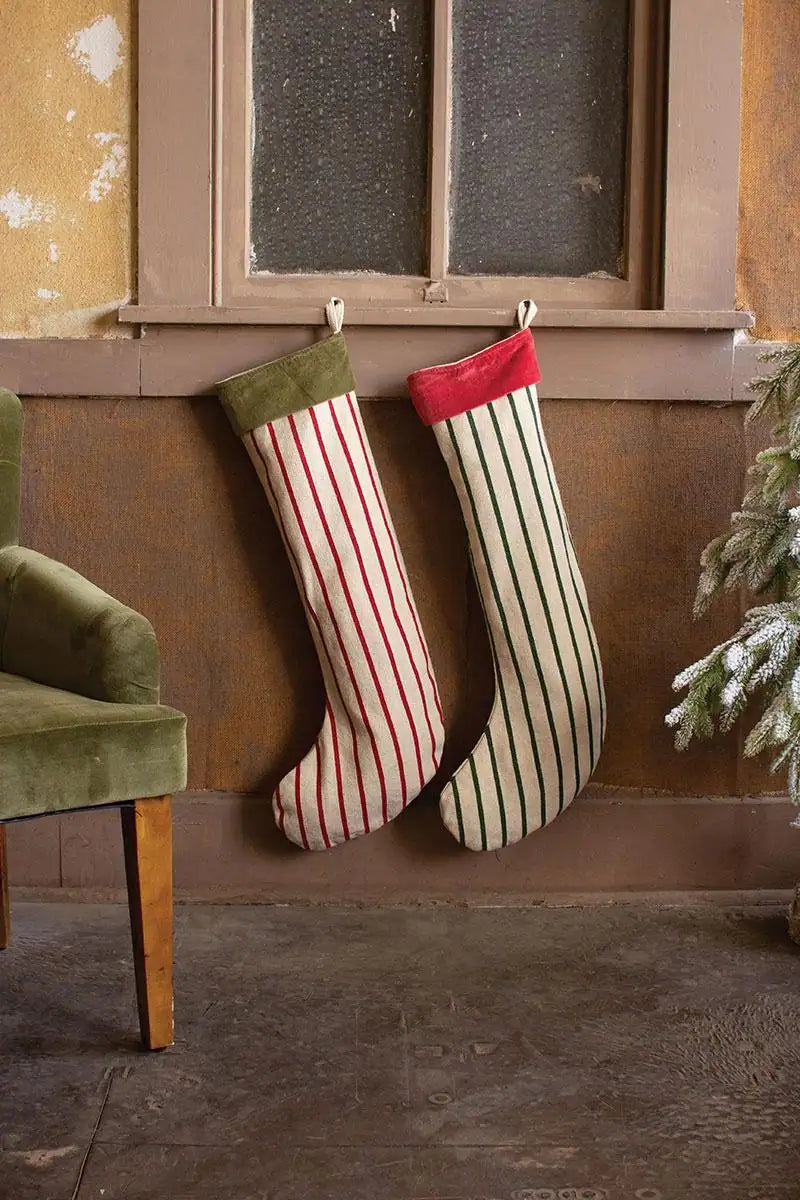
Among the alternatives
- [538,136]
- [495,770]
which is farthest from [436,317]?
[495,770]

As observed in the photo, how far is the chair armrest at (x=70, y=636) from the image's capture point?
61.5 inches

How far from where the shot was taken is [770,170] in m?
2.08

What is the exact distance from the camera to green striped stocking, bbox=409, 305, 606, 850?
2006 mm

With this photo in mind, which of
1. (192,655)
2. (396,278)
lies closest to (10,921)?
(192,655)

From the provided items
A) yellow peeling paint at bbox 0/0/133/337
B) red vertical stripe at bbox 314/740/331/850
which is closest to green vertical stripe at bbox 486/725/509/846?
red vertical stripe at bbox 314/740/331/850

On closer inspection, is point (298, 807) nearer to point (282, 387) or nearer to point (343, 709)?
point (343, 709)

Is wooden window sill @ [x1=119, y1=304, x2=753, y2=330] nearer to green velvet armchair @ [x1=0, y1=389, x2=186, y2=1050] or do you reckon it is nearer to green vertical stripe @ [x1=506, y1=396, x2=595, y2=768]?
green vertical stripe @ [x1=506, y1=396, x2=595, y2=768]

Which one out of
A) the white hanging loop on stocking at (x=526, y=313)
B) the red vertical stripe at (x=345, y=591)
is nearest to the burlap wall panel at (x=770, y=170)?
the white hanging loop on stocking at (x=526, y=313)

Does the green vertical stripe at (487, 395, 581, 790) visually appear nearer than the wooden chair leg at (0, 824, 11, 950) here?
No

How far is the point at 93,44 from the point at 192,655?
1.17 metres

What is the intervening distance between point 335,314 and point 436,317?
0.19m

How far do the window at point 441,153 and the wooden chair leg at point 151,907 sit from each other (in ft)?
3.49

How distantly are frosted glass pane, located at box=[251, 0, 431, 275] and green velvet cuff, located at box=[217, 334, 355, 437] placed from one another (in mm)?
255

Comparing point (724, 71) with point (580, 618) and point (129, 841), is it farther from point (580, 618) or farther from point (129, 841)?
point (129, 841)
